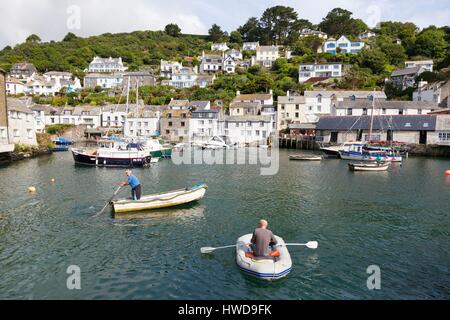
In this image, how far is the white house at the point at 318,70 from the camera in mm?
104188

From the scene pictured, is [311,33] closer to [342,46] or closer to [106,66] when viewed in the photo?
[342,46]

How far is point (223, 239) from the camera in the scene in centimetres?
1686

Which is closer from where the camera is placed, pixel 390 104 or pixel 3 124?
pixel 3 124

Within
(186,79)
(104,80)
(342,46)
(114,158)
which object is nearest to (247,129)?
(114,158)

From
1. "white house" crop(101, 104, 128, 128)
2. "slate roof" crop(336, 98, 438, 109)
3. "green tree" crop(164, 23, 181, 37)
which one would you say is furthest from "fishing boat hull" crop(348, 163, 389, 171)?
"green tree" crop(164, 23, 181, 37)

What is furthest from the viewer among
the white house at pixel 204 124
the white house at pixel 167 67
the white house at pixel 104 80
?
the white house at pixel 167 67

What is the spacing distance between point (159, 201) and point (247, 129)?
57413 mm

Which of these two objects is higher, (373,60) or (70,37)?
(70,37)

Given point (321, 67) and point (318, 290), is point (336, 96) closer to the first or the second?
point (321, 67)

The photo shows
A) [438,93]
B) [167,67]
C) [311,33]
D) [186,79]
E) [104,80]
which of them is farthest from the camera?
[311,33]

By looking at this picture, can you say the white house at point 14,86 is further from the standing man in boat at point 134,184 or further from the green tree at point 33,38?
the standing man in boat at point 134,184

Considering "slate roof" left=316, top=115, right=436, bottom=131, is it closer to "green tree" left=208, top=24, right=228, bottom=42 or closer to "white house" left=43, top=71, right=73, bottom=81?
"white house" left=43, top=71, right=73, bottom=81

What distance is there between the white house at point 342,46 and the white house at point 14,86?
105 m

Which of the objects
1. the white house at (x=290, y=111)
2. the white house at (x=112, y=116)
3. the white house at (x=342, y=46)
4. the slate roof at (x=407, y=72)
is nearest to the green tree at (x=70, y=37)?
the white house at (x=112, y=116)
